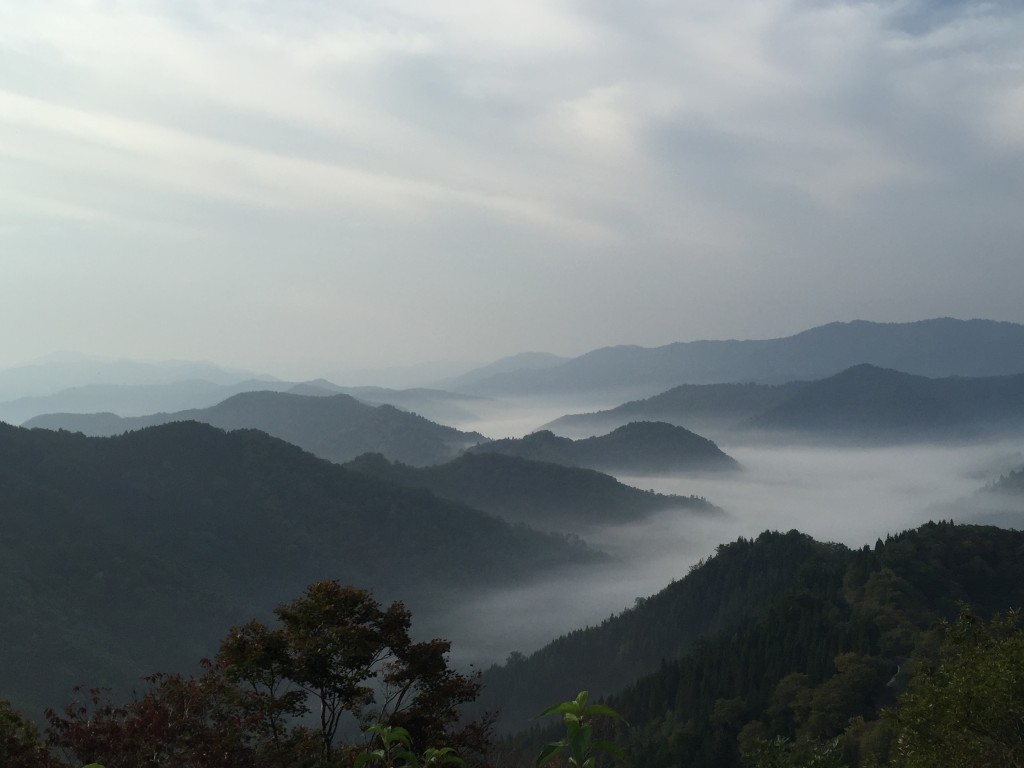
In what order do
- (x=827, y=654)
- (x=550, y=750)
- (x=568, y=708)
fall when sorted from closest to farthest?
(x=550, y=750)
(x=568, y=708)
(x=827, y=654)

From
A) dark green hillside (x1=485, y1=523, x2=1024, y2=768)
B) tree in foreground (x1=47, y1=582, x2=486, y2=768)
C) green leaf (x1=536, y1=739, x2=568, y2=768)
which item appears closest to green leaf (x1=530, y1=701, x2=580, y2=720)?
green leaf (x1=536, y1=739, x2=568, y2=768)

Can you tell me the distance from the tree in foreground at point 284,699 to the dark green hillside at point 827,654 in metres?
59.6

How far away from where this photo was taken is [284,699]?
22.2 metres

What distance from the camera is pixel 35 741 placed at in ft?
72.2

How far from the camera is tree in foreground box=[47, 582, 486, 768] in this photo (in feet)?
65.6

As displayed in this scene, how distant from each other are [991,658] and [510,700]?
17279 centimetres

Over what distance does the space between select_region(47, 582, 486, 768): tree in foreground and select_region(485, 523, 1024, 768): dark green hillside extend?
5961cm

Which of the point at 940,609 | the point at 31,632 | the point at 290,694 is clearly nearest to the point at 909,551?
the point at 940,609

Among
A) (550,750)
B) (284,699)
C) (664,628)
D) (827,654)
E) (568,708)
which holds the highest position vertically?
(568,708)

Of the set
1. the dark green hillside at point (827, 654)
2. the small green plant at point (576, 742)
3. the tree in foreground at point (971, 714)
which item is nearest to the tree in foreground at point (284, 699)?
the small green plant at point (576, 742)

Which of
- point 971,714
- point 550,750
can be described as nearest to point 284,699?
point 550,750

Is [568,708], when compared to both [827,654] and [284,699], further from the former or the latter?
[827,654]

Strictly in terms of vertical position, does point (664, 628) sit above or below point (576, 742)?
below

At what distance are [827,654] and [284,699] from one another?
103 m
